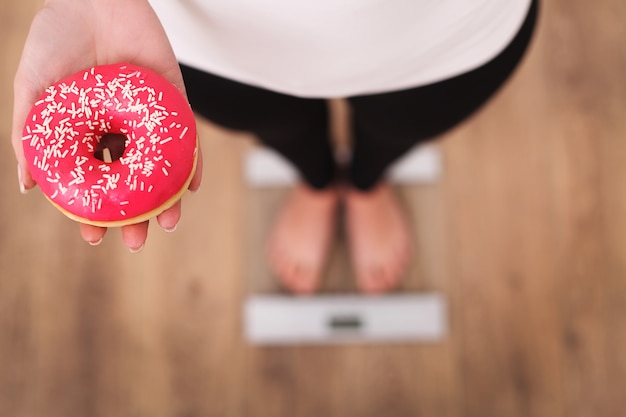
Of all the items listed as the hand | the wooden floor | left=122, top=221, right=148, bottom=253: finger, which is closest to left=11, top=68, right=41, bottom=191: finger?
the hand

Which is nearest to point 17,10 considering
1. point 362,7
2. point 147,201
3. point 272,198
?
point 272,198

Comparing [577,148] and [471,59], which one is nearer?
[471,59]

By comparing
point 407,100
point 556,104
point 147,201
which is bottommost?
point 147,201

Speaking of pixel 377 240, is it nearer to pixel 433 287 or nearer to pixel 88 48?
pixel 433 287

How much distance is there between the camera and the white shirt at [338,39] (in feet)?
1.71

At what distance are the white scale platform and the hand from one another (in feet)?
1.97

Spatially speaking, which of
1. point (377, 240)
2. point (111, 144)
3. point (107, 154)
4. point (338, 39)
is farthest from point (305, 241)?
point (338, 39)

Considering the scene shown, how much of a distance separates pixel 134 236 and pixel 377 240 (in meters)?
0.68

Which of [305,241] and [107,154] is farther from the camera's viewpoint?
[305,241]

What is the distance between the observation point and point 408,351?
1187mm

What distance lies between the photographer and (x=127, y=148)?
1.98 ft

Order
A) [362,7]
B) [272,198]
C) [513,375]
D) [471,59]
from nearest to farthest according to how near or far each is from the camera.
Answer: [362,7] < [471,59] < [513,375] < [272,198]

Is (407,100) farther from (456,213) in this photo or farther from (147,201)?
(456,213)

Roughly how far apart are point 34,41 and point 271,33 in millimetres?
236
